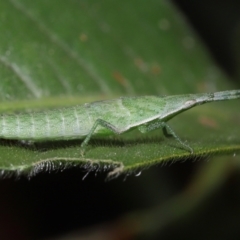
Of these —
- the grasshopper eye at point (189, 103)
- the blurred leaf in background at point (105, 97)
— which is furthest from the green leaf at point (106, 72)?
the grasshopper eye at point (189, 103)

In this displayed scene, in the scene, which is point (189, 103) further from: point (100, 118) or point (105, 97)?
point (105, 97)

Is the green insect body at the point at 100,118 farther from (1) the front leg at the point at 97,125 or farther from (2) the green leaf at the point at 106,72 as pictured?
(2) the green leaf at the point at 106,72

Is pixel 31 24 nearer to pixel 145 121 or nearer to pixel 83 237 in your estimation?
pixel 145 121

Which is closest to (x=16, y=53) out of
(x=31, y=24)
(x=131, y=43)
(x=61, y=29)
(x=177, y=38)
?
(x=31, y=24)

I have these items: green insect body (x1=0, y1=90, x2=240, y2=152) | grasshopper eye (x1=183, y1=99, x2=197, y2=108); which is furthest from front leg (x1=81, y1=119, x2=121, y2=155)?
grasshopper eye (x1=183, y1=99, x2=197, y2=108)

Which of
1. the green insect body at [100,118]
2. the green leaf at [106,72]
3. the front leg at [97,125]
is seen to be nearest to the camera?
the green leaf at [106,72]
